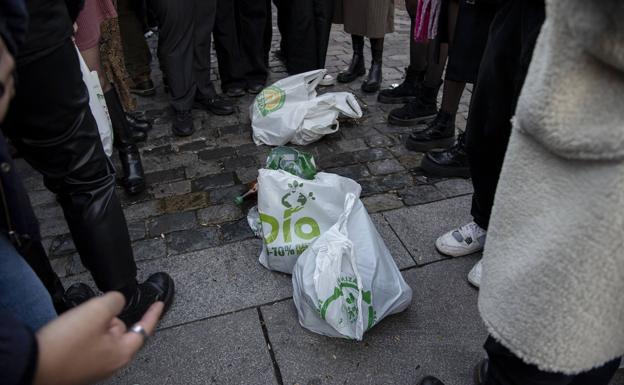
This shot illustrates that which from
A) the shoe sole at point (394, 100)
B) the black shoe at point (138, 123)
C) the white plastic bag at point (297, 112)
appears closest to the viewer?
the white plastic bag at point (297, 112)

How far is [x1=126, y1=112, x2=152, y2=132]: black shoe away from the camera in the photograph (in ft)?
12.2

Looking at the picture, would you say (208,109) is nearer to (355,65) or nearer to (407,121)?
(355,65)

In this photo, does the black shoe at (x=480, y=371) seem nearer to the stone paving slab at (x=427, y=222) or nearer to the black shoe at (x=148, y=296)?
the stone paving slab at (x=427, y=222)

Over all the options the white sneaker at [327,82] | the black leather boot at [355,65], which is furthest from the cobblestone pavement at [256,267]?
the black leather boot at [355,65]

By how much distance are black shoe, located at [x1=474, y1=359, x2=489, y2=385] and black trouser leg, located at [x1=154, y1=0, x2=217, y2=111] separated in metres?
2.95

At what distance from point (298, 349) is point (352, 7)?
11.3ft

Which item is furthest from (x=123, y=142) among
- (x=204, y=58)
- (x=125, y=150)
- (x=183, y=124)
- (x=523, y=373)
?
(x=523, y=373)

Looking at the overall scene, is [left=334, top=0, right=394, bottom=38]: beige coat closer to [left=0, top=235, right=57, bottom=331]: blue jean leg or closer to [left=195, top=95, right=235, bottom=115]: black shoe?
[left=195, top=95, right=235, bottom=115]: black shoe

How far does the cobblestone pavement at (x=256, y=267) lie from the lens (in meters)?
1.77

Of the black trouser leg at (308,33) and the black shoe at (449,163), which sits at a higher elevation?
the black trouser leg at (308,33)

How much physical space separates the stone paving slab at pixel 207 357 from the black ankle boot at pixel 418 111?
2.23 metres

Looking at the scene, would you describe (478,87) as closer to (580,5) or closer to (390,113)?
(580,5)

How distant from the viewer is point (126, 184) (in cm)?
292

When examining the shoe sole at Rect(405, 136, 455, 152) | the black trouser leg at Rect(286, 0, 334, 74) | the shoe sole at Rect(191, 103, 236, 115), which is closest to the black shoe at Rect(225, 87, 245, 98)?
the shoe sole at Rect(191, 103, 236, 115)
